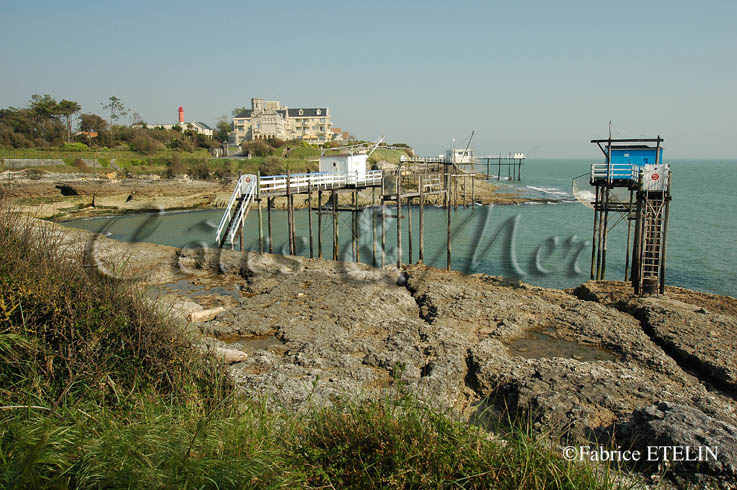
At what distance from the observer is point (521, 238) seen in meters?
34.2

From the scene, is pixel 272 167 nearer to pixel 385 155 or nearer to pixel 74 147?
pixel 74 147

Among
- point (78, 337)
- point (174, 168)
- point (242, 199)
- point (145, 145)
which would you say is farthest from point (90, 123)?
point (78, 337)

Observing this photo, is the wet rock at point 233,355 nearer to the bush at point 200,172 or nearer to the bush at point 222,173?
the bush at point 222,173

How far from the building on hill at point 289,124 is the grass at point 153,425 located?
94.9 metres

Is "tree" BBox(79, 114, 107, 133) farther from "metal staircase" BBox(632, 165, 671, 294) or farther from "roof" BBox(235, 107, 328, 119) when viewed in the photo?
"metal staircase" BBox(632, 165, 671, 294)

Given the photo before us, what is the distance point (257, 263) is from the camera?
59.6 ft

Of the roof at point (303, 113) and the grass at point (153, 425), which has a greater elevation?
the roof at point (303, 113)

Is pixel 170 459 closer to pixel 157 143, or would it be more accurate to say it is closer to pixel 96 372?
pixel 96 372

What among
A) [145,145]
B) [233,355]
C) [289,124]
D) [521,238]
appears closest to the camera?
[233,355]

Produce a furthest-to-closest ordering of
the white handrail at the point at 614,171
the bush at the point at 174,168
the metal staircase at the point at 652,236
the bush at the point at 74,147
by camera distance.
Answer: the bush at the point at 74,147, the bush at the point at 174,168, the white handrail at the point at 614,171, the metal staircase at the point at 652,236

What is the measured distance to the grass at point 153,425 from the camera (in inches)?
155

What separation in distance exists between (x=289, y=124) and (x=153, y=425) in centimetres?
10527

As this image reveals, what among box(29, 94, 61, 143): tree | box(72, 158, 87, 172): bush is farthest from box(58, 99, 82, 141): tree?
box(72, 158, 87, 172): bush

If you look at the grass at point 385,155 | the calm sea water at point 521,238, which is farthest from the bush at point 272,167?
the grass at point 385,155
